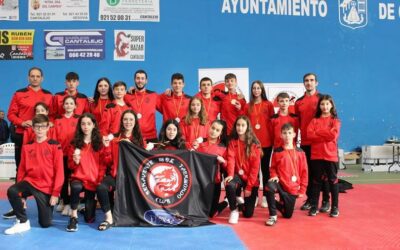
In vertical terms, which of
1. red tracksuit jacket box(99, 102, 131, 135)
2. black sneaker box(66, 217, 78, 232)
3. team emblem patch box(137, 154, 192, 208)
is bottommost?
black sneaker box(66, 217, 78, 232)

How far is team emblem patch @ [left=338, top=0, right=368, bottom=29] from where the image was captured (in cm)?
950

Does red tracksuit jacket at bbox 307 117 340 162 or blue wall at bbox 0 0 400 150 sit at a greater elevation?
blue wall at bbox 0 0 400 150

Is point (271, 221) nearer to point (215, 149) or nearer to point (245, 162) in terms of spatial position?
point (245, 162)

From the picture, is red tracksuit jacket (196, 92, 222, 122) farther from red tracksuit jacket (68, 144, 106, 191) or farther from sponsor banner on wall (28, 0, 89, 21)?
sponsor banner on wall (28, 0, 89, 21)

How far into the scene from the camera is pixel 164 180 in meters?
4.06

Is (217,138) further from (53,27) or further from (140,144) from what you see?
(53,27)

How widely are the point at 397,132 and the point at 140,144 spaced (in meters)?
8.19

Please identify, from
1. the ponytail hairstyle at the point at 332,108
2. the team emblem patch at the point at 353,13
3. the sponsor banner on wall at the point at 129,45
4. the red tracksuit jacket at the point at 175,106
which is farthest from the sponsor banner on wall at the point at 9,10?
the team emblem patch at the point at 353,13

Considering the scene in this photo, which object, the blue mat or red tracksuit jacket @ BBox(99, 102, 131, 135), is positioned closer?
the blue mat

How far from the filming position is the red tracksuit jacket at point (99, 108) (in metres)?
4.84

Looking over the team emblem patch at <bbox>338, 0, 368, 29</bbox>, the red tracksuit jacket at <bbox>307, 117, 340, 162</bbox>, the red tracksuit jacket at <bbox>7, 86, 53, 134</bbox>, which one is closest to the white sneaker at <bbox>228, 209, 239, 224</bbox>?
the red tracksuit jacket at <bbox>307, 117, 340, 162</bbox>

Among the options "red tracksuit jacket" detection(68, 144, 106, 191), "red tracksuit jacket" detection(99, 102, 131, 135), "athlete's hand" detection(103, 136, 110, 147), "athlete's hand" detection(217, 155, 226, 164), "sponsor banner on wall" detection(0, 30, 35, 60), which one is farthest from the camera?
"sponsor banner on wall" detection(0, 30, 35, 60)

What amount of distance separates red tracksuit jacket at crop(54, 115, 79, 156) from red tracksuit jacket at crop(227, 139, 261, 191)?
1.95 metres

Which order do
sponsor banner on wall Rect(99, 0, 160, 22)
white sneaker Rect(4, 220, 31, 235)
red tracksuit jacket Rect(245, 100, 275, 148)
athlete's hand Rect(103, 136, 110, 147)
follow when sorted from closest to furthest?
1. white sneaker Rect(4, 220, 31, 235)
2. athlete's hand Rect(103, 136, 110, 147)
3. red tracksuit jacket Rect(245, 100, 275, 148)
4. sponsor banner on wall Rect(99, 0, 160, 22)
